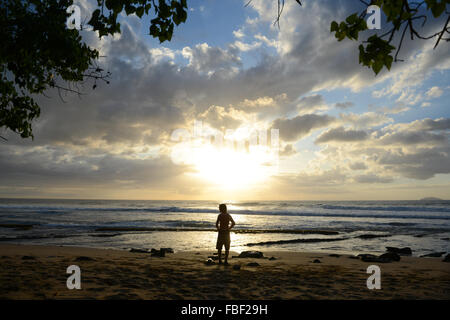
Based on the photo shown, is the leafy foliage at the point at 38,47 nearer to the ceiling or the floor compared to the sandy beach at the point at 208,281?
nearer to the ceiling

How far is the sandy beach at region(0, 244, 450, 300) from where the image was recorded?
606 centimetres

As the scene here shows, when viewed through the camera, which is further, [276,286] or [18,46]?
[276,286]

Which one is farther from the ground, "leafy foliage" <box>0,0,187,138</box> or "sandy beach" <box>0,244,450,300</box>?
"leafy foliage" <box>0,0,187,138</box>

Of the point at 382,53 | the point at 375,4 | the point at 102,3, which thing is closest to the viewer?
the point at 382,53

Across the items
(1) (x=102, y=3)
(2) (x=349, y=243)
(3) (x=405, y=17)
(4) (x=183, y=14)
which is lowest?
(2) (x=349, y=243)

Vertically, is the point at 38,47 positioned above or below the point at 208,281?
above

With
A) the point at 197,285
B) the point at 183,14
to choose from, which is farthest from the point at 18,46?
the point at 197,285

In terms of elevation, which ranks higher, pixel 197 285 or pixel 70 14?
pixel 70 14

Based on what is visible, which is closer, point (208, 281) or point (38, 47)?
point (38, 47)

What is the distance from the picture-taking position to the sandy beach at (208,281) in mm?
6059

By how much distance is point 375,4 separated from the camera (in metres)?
2.63

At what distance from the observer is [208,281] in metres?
7.43

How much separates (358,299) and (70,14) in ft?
26.1
